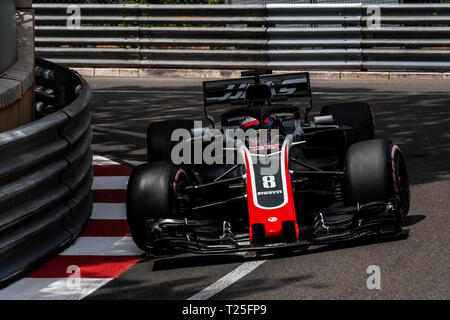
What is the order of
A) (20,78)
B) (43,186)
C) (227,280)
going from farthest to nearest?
(20,78), (43,186), (227,280)

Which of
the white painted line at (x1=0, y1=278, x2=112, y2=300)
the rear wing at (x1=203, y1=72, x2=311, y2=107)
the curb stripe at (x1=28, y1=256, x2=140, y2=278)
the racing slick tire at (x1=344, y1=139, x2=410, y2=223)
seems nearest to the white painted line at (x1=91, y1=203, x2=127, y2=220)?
the curb stripe at (x1=28, y1=256, x2=140, y2=278)

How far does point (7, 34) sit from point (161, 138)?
1634mm

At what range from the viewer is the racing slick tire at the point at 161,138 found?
7.67 meters

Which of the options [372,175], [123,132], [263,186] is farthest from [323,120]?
[123,132]

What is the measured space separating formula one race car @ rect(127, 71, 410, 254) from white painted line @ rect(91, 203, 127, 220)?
1.93 feet

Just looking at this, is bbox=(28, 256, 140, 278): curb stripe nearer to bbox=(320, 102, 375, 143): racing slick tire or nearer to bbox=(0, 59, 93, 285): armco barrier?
bbox=(0, 59, 93, 285): armco barrier

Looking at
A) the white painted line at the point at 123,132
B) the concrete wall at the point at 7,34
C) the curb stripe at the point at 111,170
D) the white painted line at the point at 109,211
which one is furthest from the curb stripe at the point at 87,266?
the white painted line at the point at 123,132

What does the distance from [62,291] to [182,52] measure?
1100cm

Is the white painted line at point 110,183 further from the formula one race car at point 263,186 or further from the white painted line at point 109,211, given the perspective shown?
the formula one race car at point 263,186

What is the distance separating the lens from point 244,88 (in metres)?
7.94

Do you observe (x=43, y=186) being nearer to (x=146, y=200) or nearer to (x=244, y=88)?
(x=146, y=200)

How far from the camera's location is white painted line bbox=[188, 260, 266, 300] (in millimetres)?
5168

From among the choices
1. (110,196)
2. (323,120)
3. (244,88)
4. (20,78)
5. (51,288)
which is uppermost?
(20,78)

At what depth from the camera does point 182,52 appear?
16.1m
